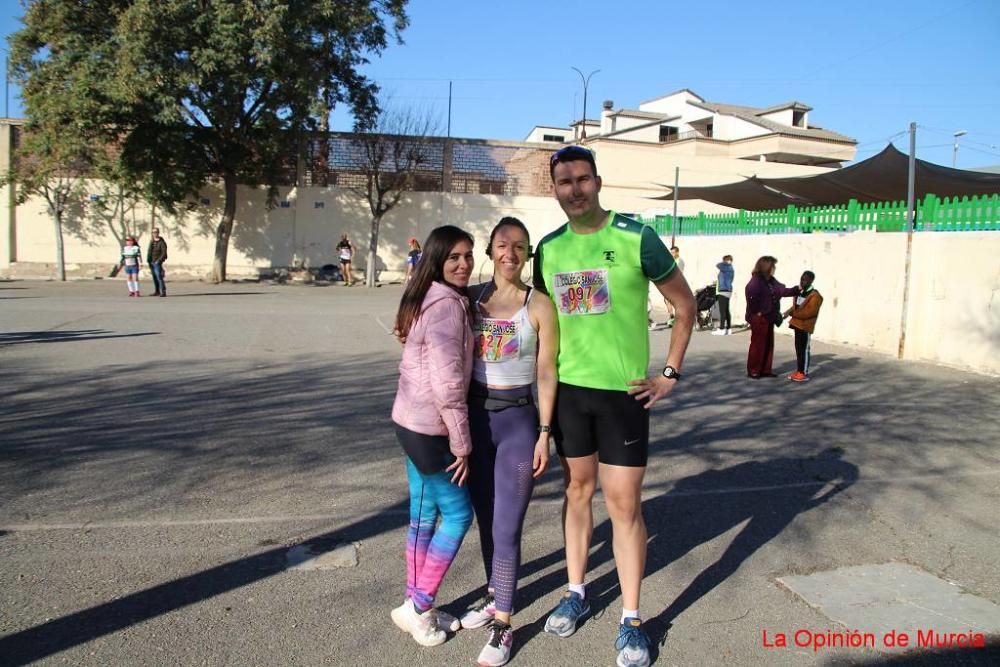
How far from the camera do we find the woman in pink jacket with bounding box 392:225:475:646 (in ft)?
9.89

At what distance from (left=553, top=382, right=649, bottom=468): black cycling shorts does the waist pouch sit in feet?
0.55

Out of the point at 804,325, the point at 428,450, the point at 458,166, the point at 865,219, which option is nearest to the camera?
the point at 428,450

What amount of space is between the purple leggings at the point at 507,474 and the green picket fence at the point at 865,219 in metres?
9.88

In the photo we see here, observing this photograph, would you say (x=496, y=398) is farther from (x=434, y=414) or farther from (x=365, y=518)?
(x=365, y=518)

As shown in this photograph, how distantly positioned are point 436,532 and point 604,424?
2.78 feet

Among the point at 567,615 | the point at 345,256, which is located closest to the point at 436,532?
the point at 567,615

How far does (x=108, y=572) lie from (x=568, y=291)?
254 centimetres

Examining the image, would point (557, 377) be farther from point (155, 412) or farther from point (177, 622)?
point (155, 412)

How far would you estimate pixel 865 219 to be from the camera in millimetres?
13148

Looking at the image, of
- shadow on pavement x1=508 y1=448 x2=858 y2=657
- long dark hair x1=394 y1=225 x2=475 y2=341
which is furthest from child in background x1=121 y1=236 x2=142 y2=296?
long dark hair x1=394 y1=225 x2=475 y2=341

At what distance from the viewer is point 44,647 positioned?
2996 mm

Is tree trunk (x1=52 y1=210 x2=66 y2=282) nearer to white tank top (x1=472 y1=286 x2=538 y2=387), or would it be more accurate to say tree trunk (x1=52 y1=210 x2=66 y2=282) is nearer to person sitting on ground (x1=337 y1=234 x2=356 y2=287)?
person sitting on ground (x1=337 y1=234 x2=356 y2=287)

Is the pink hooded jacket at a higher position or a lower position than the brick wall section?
lower

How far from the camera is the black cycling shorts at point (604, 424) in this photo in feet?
10.2
